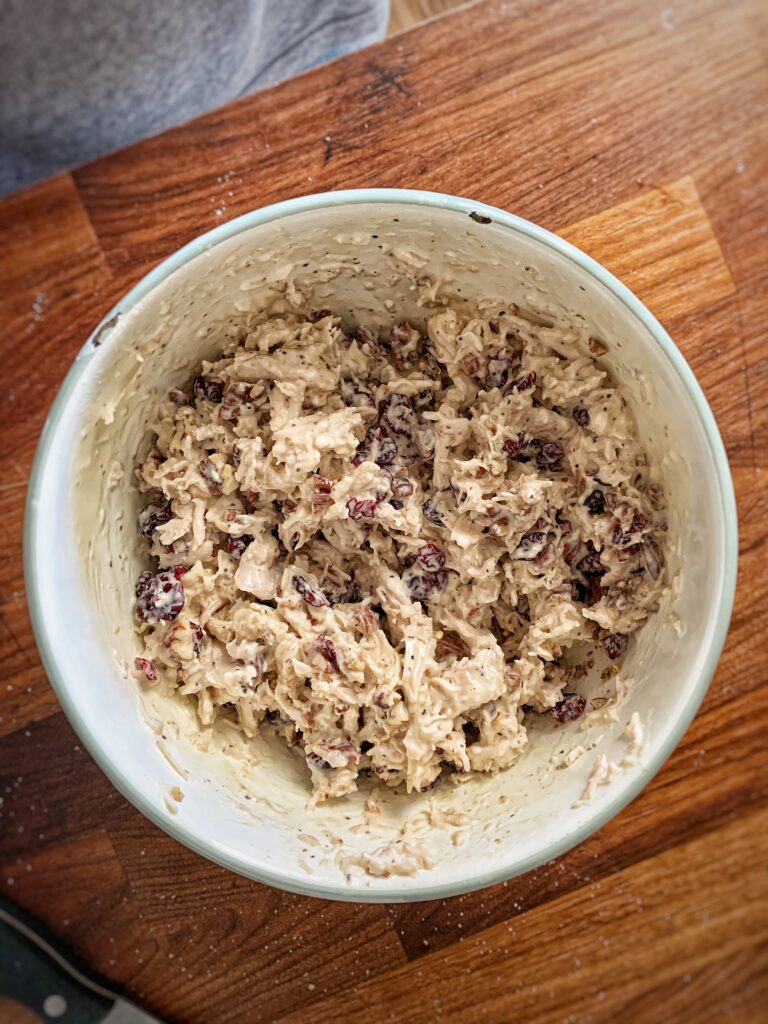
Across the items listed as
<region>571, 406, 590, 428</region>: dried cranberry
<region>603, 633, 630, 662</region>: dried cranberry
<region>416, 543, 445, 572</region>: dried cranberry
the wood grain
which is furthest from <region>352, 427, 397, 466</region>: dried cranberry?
the wood grain

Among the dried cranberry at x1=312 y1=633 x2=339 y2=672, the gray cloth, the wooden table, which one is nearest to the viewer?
the gray cloth

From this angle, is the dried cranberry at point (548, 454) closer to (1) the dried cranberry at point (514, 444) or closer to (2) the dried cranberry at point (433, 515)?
(1) the dried cranberry at point (514, 444)

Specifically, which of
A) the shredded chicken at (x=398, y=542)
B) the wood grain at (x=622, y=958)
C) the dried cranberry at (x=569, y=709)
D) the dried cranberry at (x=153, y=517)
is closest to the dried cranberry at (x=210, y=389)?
the shredded chicken at (x=398, y=542)

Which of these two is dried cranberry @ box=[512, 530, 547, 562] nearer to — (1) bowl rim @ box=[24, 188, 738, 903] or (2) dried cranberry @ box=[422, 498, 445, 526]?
(2) dried cranberry @ box=[422, 498, 445, 526]

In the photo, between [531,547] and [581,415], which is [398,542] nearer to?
[531,547]

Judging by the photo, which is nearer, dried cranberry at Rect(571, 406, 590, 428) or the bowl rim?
the bowl rim

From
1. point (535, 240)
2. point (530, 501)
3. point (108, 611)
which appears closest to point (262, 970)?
point (108, 611)
